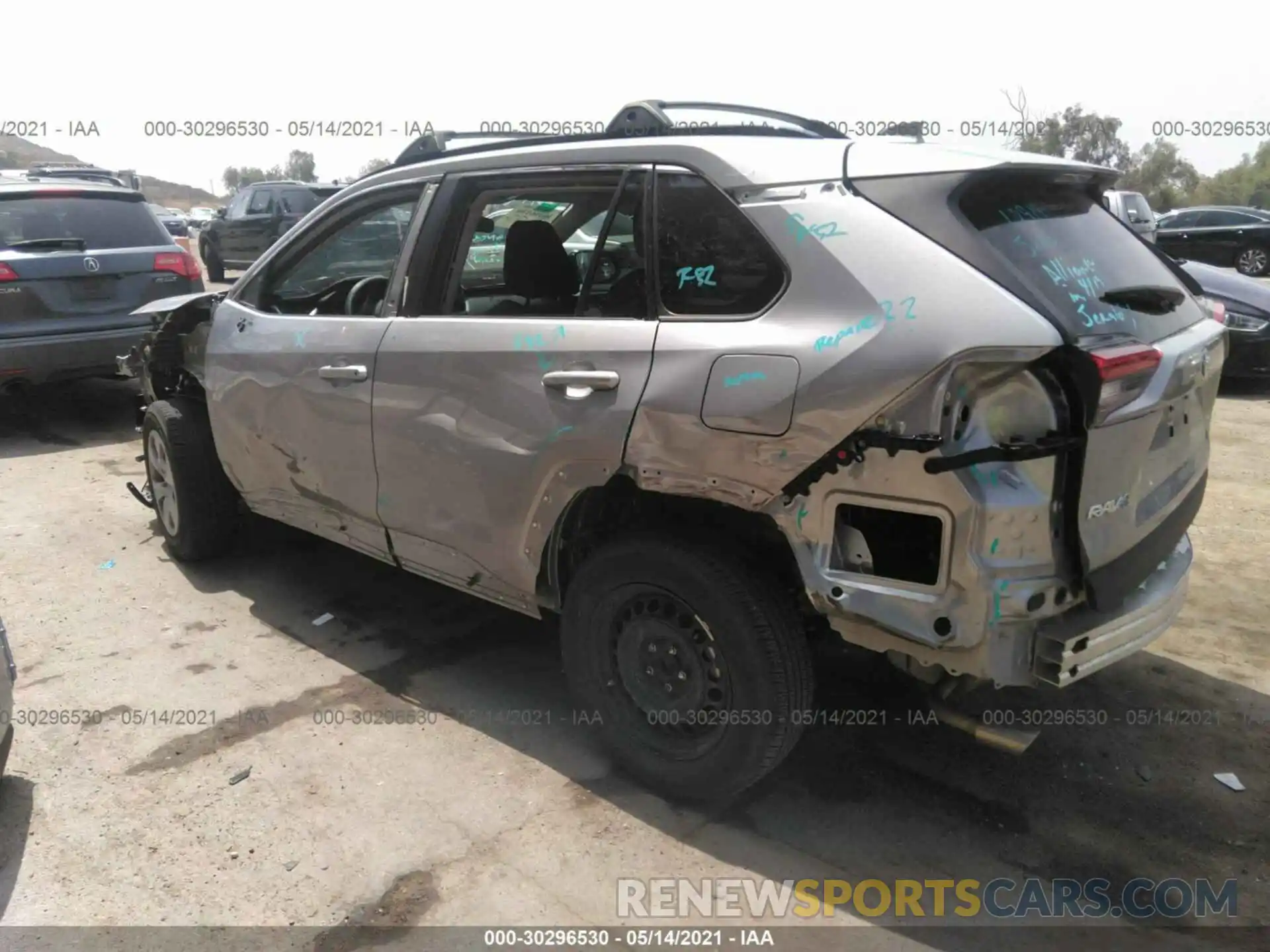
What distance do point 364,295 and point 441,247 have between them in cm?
55

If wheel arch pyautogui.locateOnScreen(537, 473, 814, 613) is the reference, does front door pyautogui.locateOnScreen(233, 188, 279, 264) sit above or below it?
above

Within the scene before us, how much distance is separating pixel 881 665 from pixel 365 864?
78.5 inches

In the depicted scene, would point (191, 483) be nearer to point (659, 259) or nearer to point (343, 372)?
point (343, 372)

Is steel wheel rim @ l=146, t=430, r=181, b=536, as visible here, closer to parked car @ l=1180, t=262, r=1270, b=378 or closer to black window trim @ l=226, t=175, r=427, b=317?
black window trim @ l=226, t=175, r=427, b=317

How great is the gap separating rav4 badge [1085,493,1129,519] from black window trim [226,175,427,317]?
7.81 ft

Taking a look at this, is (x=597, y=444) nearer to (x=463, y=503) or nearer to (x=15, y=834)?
(x=463, y=503)

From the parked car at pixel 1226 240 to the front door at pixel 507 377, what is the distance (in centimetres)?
→ 1805

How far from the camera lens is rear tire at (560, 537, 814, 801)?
2668 mm

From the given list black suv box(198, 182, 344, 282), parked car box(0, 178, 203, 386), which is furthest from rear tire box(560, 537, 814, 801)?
black suv box(198, 182, 344, 282)

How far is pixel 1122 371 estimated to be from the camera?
90.1 inches

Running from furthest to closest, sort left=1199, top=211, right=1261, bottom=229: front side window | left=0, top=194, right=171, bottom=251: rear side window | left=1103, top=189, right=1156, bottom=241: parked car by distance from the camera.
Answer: left=1199, top=211, right=1261, bottom=229: front side window → left=1103, top=189, right=1156, bottom=241: parked car → left=0, top=194, right=171, bottom=251: rear side window

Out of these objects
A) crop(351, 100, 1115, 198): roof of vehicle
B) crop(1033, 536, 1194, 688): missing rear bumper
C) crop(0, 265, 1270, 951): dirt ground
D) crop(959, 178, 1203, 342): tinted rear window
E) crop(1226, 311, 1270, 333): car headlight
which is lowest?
crop(0, 265, 1270, 951): dirt ground

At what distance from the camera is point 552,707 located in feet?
11.7

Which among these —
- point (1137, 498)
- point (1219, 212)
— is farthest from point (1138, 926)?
point (1219, 212)
